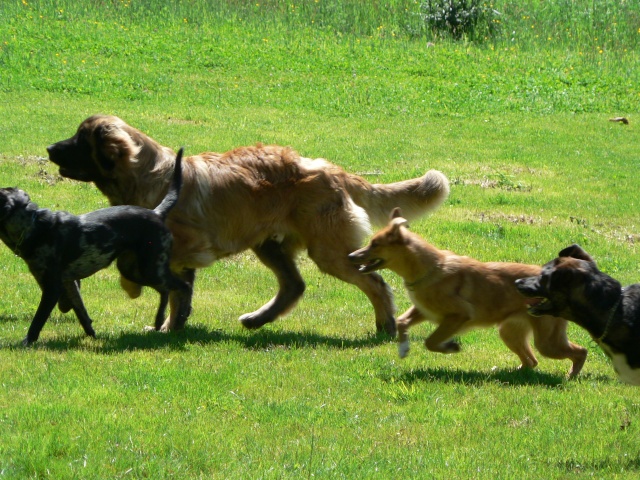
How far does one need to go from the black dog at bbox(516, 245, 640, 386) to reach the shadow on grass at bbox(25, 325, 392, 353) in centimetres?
269

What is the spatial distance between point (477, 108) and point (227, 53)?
7.26 m

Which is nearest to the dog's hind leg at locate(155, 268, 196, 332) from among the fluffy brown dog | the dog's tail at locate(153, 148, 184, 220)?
the fluffy brown dog

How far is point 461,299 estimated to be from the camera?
8.51 meters

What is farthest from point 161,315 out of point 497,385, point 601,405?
point 601,405

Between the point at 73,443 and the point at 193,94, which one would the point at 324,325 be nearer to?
the point at 73,443

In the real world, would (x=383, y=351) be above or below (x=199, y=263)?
below

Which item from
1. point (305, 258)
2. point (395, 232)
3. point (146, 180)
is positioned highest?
point (146, 180)

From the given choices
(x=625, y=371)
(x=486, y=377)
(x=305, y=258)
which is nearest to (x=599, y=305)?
(x=625, y=371)

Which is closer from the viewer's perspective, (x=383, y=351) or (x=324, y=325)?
(x=383, y=351)

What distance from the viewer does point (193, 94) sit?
23.7m

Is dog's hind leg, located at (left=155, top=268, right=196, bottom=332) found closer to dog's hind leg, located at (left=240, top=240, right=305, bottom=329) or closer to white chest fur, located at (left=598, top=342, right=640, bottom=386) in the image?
dog's hind leg, located at (left=240, top=240, right=305, bottom=329)

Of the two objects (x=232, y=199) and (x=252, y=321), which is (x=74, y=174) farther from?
(x=252, y=321)

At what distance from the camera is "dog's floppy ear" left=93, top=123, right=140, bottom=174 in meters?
9.73

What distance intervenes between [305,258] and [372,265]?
3.90 metres
